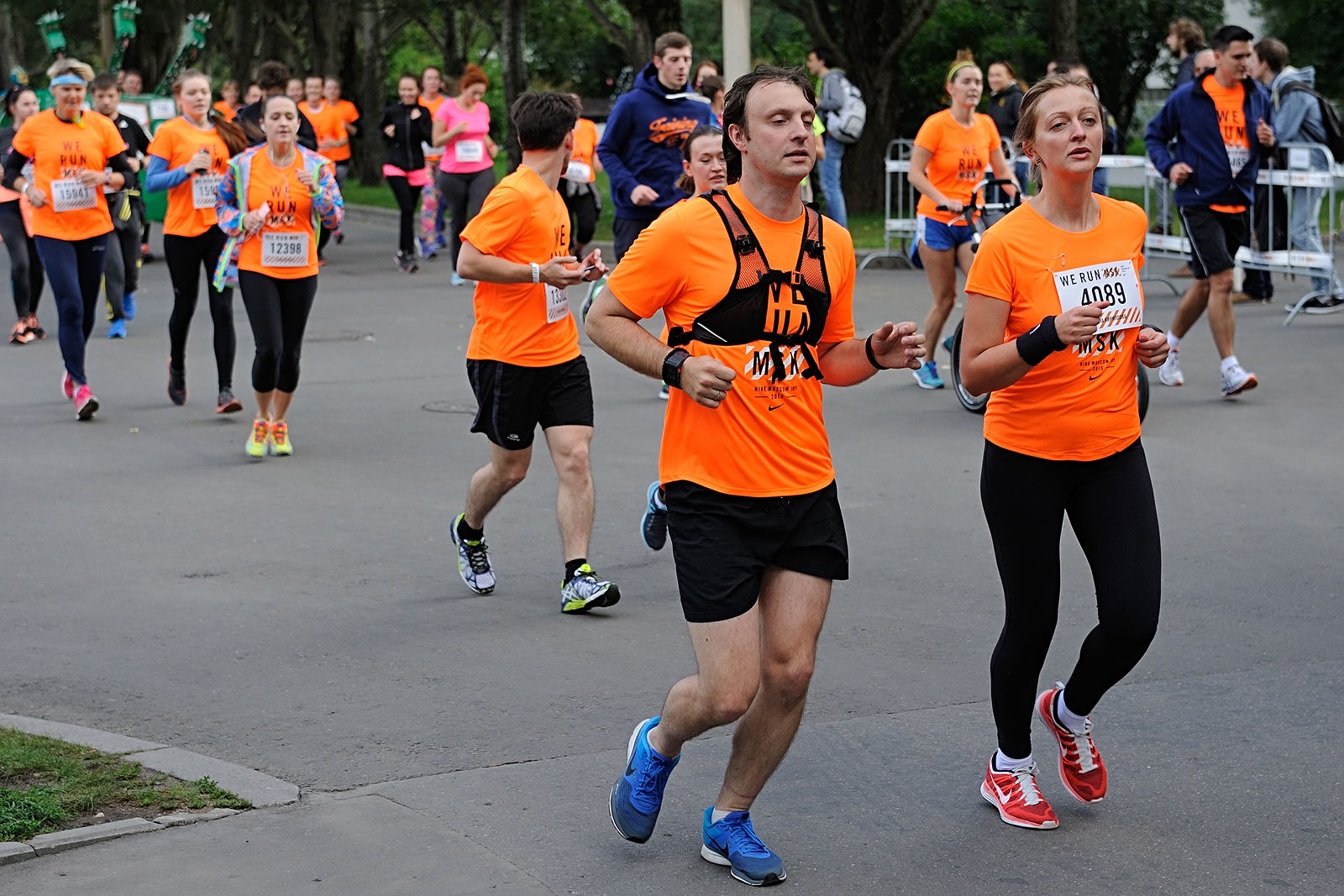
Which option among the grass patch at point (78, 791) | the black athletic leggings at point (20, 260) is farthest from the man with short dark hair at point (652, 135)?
the grass patch at point (78, 791)

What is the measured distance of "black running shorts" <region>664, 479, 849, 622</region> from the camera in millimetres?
4203

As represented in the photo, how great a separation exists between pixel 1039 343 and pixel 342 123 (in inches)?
808

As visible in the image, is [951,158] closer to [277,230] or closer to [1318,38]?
[277,230]

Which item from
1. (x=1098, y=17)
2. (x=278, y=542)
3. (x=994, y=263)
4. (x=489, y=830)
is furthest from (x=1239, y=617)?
(x=1098, y=17)

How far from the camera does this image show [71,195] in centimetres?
1165

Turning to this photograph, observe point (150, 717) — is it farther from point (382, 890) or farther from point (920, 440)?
point (920, 440)

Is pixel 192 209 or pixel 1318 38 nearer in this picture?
pixel 192 209

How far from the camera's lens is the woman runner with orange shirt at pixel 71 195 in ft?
37.9

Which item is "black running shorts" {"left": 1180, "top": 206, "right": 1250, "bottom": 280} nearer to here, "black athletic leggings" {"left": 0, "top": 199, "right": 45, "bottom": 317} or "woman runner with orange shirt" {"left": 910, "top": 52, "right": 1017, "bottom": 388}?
"woman runner with orange shirt" {"left": 910, "top": 52, "right": 1017, "bottom": 388}

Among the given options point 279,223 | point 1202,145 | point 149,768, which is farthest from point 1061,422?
point 1202,145

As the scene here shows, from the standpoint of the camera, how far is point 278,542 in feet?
26.8

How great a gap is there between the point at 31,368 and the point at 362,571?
23.6 feet

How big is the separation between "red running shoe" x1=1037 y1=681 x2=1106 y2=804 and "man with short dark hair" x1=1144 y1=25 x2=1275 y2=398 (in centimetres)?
690

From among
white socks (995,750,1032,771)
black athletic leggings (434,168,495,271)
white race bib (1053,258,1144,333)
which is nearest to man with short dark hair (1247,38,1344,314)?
black athletic leggings (434,168,495,271)
